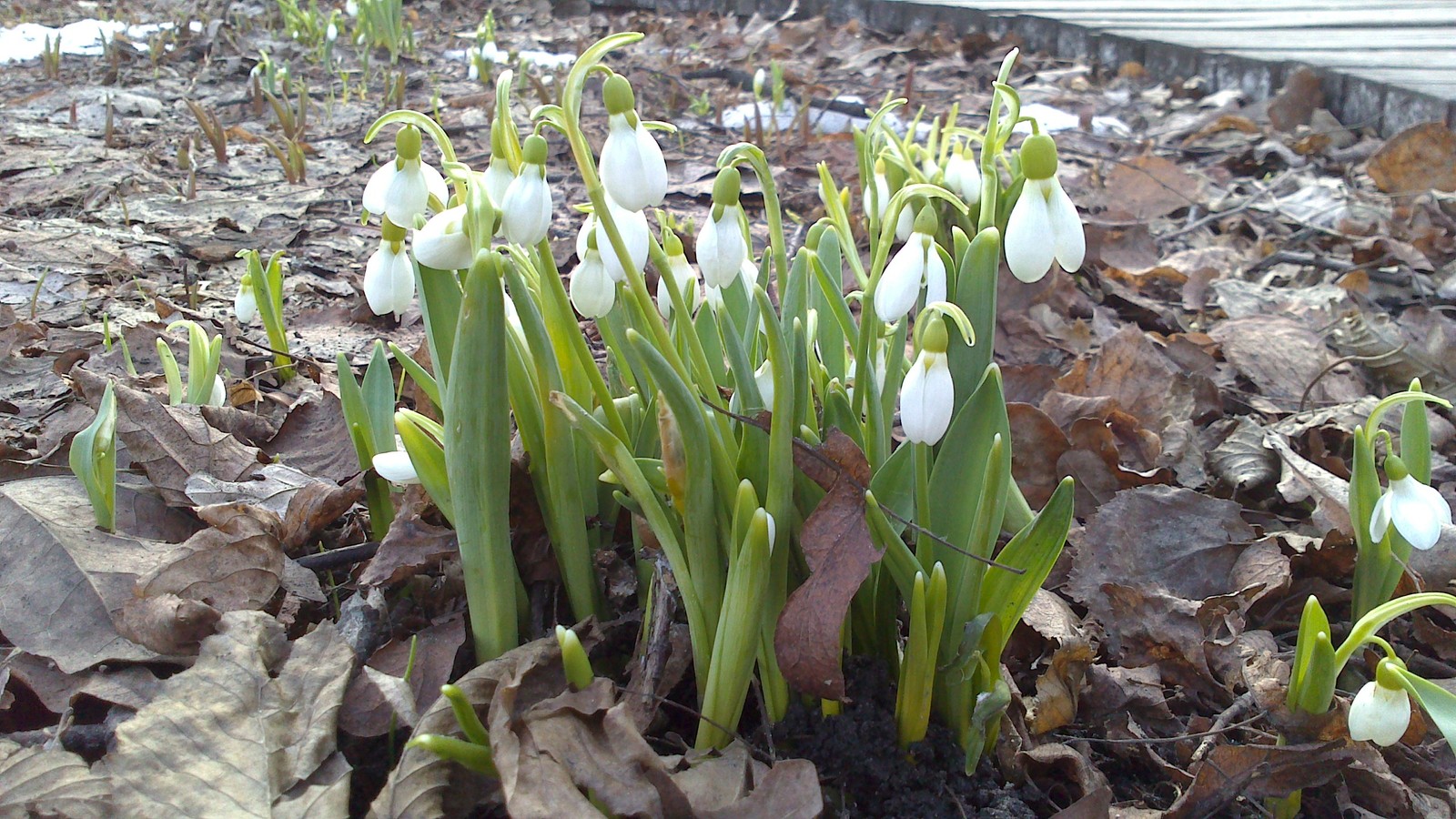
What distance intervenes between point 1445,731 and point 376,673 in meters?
1.02

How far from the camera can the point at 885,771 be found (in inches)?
39.5

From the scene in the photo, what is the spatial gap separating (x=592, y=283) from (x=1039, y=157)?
0.43m

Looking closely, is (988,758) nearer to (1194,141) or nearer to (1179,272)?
(1179,272)

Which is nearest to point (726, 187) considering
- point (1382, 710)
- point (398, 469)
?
point (398, 469)

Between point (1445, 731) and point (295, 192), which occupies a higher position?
point (295, 192)

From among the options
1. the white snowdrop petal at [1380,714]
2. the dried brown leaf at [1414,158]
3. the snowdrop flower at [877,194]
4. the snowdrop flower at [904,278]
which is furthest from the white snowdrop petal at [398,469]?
the dried brown leaf at [1414,158]

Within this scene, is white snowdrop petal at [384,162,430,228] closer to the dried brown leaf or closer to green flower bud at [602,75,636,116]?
green flower bud at [602,75,636,116]

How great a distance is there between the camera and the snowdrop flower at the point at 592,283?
0.97 metres

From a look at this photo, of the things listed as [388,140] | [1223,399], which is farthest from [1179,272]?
[388,140]

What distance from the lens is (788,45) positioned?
5.95 metres

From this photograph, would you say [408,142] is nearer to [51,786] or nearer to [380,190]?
[380,190]

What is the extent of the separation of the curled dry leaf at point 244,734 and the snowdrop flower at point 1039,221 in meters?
0.78

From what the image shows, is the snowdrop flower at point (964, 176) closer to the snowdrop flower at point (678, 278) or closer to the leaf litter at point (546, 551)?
the leaf litter at point (546, 551)

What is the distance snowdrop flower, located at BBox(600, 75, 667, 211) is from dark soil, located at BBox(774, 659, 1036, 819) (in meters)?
0.56
